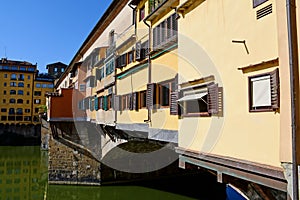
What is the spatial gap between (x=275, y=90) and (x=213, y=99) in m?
1.66

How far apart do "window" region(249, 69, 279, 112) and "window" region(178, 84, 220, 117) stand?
0.98m

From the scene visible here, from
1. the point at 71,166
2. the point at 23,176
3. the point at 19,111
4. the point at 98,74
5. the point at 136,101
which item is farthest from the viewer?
the point at 19,111

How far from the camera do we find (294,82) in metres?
4.34

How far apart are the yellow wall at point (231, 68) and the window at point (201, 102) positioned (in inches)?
6.2

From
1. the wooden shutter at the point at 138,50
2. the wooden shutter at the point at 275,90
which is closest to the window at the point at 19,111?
the wooden shutter at the point at 138,50

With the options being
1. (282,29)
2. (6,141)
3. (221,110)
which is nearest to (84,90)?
(221,110)

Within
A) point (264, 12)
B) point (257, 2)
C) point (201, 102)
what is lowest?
point (201, 102)

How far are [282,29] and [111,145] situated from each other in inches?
577

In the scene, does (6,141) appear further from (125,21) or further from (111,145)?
(125,21)

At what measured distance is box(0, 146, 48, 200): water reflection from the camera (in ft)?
72.1

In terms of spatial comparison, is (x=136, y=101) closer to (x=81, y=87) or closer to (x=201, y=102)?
(x=201, y=102)

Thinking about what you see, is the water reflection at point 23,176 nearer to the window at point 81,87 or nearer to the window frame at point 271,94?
the window at point 81,87

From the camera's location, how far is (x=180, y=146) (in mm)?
7434

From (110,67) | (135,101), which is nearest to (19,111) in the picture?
(110,67)
